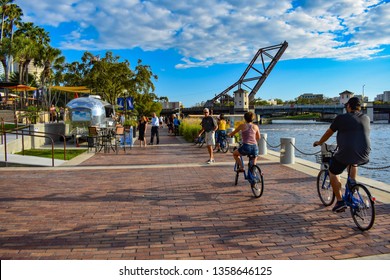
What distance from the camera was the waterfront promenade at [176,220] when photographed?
175 inches

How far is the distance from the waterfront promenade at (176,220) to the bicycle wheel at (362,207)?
0.45 feet

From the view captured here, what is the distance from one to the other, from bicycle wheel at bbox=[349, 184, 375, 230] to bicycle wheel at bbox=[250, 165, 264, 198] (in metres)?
2.03

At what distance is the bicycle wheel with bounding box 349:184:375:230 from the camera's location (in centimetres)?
496

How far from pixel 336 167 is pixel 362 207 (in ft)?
2.21

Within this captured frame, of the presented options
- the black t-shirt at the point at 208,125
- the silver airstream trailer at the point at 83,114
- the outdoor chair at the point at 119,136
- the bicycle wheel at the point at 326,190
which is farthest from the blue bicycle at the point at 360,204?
the silver airstream trailer at the point at 83,114

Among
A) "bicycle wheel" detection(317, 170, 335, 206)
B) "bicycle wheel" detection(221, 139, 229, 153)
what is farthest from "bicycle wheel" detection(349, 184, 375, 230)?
"bicycle wheel" detection(221, 139, 229, 153)

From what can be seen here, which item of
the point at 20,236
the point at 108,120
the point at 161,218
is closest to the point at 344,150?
the point at 161,218

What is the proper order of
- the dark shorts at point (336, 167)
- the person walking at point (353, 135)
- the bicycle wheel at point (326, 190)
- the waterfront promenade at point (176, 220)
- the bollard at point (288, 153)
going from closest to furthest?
the waterfront promenade at point (176, 220) → the person walking at point (353, 135) → the dark shorts at point (336, 167) → the bicycle wheel at point (326, 190) → the bollard at point (288, 153)

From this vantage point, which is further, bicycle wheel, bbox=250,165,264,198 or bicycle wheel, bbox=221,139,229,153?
bicycle wheel, bbox=221,139,229,153

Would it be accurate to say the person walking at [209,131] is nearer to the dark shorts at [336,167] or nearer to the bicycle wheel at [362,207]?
the dark shorts at [336,167]

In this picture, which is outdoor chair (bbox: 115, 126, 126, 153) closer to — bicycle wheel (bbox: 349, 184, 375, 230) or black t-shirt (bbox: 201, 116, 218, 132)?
black t-shirt (bbox: 201, 116, 218, 132)

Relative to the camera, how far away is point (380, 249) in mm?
4414

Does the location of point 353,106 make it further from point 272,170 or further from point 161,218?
point 272,170

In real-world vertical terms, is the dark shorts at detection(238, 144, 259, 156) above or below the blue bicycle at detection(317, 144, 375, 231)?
above
